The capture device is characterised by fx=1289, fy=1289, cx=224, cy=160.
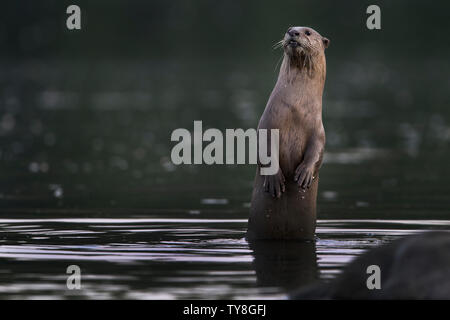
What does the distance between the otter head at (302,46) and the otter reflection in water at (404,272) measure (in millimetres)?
3928

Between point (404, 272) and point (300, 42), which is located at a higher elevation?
point (300, 42)

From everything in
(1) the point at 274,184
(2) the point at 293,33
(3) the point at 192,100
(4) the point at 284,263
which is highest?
(3) the point at 192,100

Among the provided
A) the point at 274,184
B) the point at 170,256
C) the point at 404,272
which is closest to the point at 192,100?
the point at 274,184

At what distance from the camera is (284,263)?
1107 centimetres

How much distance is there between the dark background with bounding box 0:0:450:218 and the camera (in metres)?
17.1

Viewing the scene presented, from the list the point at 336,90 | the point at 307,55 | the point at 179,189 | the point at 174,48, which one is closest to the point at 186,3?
the point at 174,48

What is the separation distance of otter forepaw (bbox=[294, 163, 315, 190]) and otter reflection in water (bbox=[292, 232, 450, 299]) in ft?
10.0

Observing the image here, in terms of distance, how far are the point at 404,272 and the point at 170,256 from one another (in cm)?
324

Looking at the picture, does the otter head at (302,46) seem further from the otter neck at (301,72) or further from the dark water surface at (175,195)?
the dark water surface at (175,195)

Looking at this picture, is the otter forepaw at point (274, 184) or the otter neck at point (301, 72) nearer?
the otter forepaw at point (274, 184)

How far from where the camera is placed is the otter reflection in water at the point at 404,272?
845cm

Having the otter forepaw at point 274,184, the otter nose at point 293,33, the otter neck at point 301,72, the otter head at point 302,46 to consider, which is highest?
the otter nose at point 293,33

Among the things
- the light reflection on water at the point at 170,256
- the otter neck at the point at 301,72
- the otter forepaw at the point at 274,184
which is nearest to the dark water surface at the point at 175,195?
the light reflection on water at the point at 170,256

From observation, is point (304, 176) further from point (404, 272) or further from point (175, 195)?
point (175, 195)
